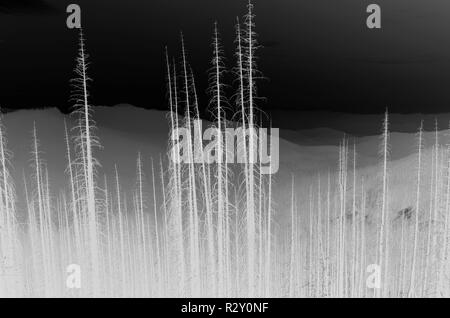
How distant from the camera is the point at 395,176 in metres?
83.6

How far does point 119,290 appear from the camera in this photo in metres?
48.4

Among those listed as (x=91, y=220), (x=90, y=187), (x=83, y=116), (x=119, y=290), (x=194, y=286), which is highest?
(x=83, y=116)

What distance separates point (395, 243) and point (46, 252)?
45.4 metres

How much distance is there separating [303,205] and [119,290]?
50.5 m

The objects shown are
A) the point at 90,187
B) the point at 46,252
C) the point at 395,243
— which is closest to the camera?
the point at 90,187

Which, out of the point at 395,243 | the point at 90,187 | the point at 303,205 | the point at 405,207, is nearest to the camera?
the point at 90,187

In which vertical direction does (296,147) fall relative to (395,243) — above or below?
above
